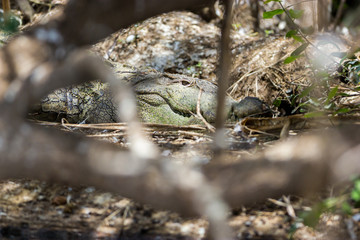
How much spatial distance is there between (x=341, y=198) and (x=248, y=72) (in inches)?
108

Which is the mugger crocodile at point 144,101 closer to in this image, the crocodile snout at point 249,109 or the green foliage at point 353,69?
the crocodile snout at point 249,109

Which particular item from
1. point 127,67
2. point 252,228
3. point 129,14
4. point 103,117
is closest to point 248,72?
point 127,67

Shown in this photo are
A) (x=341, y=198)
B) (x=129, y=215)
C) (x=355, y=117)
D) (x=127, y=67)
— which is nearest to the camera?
(x=341, y=198)

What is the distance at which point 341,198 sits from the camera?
1.67 m

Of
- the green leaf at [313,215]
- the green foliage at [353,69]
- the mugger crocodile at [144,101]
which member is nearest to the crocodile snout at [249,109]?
the mugger crocodile at [144,101]

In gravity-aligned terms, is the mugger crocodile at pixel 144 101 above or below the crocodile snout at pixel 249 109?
above

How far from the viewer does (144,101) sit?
12.2 feet

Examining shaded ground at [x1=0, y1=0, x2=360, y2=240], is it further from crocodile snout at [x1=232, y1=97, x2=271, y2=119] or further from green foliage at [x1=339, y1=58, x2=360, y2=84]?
green foliage at [x1=339, y1=58, x2=360, y2=84]

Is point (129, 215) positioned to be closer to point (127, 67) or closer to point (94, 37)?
point (94, 37)

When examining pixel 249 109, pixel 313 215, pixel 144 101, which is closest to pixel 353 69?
pixel 249 109

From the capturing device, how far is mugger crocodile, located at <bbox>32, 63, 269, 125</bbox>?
356cm

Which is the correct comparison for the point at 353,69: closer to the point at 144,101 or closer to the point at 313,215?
the point at 144,101

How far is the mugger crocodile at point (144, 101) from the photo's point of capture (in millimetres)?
3564

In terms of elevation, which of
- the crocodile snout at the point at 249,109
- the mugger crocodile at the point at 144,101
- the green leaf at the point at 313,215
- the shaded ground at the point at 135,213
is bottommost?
the green leaf at the point at 313,215
